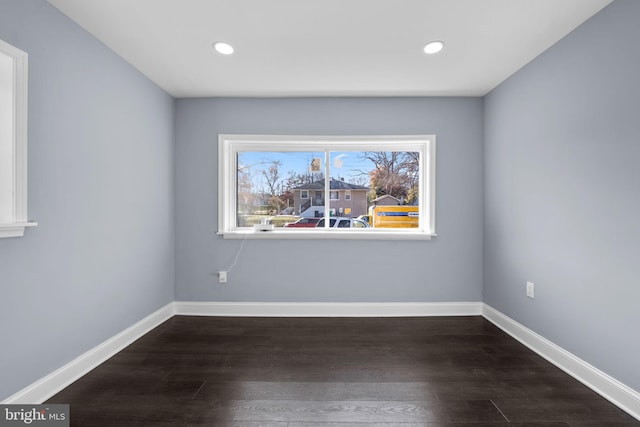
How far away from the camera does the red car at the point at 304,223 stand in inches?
133

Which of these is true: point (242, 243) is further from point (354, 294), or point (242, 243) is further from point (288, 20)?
point (288, 20)

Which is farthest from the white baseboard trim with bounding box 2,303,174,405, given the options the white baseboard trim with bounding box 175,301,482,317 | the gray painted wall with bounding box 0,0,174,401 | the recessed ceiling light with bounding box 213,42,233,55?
the recessed ceiling light with bounding box 213,42,233,55

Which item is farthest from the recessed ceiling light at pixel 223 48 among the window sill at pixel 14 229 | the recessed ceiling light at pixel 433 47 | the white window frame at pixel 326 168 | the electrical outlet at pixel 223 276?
the electrical outlet at pixel 223 276

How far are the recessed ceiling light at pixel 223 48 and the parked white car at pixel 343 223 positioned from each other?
1844mm

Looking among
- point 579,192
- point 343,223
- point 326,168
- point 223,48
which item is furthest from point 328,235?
point 579,192

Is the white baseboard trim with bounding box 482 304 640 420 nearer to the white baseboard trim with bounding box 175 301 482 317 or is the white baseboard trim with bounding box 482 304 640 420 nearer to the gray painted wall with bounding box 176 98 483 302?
the white baseboard trim with bounding box 175 301 482 317

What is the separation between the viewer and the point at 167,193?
3.07 meters

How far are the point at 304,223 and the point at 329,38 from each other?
6.14 ft

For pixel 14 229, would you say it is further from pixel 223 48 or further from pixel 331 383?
pixel 331 383

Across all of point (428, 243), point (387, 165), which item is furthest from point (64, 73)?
point (428, 243)

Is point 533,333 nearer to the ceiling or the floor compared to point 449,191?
nearer to the floor

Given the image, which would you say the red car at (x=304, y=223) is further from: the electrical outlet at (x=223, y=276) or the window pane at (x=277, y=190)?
the electrical outlet at (x=223, y=276)

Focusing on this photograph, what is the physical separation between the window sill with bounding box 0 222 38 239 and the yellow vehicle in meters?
2.76

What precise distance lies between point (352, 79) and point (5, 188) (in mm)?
2505
